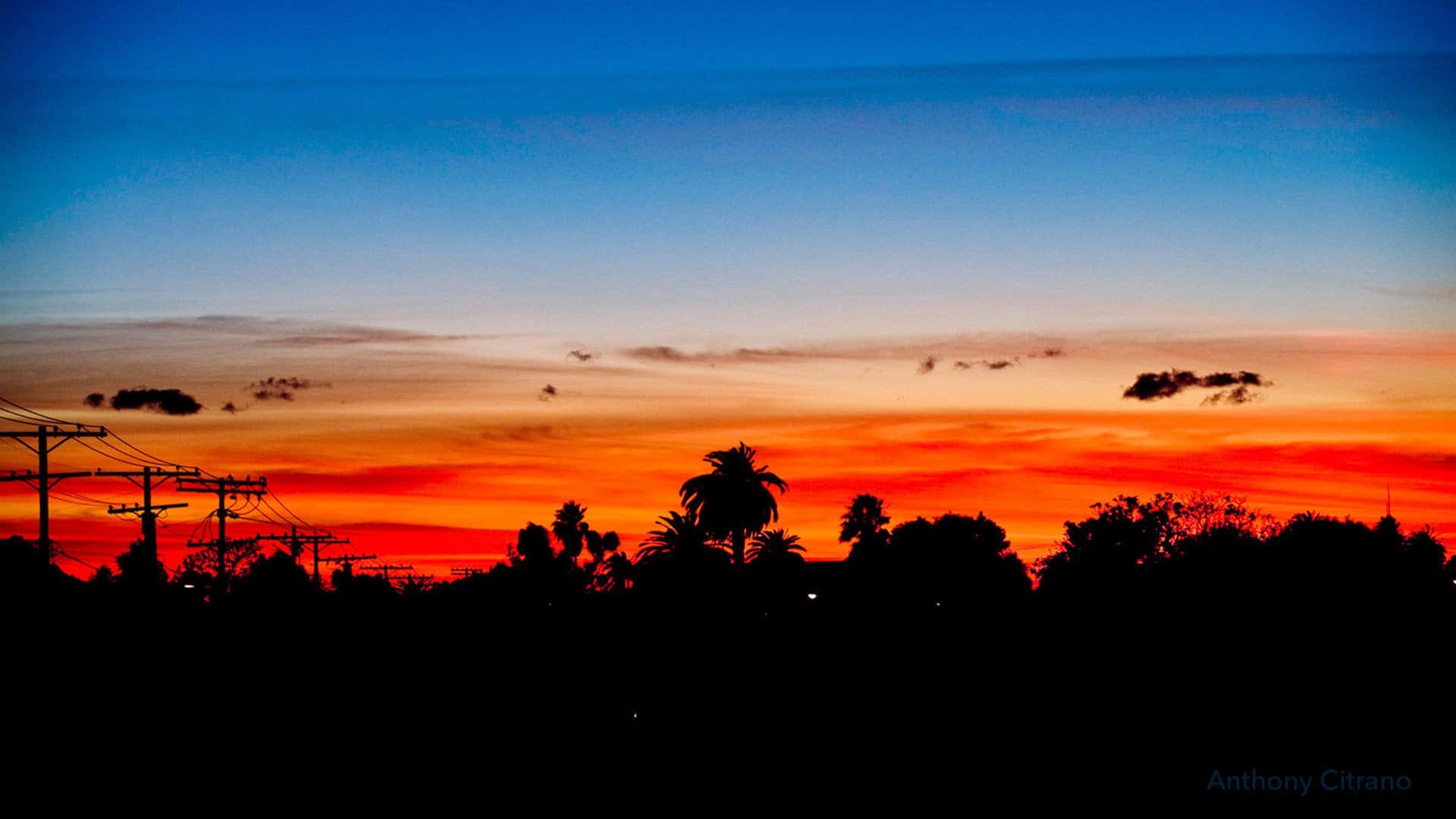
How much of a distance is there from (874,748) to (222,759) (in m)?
17.9

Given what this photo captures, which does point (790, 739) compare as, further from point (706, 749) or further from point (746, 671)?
point (746, 671)

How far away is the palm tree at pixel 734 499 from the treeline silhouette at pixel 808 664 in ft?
0.55

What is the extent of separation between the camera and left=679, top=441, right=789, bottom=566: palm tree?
3629 inches

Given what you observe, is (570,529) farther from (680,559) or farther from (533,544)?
(680,559)

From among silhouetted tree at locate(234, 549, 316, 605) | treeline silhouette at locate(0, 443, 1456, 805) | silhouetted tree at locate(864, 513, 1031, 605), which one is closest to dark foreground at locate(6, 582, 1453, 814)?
treeline silhouette at locate(0, 443, 1456, 805)

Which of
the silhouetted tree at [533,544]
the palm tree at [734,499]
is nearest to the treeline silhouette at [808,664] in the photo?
the palm tree at [734,499]

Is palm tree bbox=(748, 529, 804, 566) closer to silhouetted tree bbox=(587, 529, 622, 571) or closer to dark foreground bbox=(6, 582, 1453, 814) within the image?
dark foreground bbox=(6, 582, 1453, 814)

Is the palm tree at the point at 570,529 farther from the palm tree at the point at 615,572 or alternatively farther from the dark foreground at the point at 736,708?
the dark foreground at the point at 736,708

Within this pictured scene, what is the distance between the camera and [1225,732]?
43.8 m

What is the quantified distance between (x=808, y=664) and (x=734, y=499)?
100 ft

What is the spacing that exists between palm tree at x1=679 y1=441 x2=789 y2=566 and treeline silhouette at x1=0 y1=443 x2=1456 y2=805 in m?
0.17

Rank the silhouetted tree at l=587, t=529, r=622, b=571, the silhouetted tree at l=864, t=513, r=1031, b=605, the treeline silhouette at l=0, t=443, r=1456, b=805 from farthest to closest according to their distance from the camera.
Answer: the silhouetted tree at l=587, t=529, r=622, b=571 → the silhouetted tree at l=864, t=513, r=1031, b=605 → the treeline silhouette at l=0, t=443, r=1456, b=805

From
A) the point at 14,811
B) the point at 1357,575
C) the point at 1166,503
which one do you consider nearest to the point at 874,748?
the point at 14,811

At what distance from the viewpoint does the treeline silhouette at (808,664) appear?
136 ft
